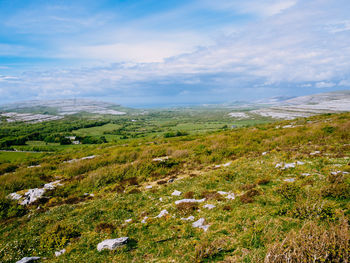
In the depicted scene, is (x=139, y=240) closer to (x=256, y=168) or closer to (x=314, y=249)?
(x=314, y=249)

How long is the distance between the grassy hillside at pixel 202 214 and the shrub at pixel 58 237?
0.05 meters

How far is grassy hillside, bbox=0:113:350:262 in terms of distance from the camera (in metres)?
5.96

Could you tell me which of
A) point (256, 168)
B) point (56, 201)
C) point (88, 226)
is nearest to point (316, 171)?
point (256, 168)

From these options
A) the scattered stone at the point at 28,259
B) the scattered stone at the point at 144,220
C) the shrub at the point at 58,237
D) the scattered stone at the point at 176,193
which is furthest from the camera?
the scattered stone at the point at 176,193

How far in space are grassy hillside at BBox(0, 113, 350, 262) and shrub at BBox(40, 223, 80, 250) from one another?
5cm

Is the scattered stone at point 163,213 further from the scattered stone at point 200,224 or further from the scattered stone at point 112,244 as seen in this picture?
the scattered stone at point 112,244

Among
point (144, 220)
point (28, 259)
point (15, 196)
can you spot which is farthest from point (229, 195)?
point (15, 196)

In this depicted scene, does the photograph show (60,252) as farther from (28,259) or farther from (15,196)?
(15,196)

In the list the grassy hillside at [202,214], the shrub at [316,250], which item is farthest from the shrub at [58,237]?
the shrub at [316,250]

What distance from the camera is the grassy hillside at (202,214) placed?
19.6 ft

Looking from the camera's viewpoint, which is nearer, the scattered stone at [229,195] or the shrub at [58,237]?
the shrub at [58,237]

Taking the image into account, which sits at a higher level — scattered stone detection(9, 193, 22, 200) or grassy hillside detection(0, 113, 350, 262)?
grassy hillside detection(0, 113, 350, 262)

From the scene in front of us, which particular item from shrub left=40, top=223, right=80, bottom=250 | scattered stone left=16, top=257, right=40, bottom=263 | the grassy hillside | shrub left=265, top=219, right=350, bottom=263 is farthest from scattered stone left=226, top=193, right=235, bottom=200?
scattered stone left=16, top=257, right=40, bottom=263

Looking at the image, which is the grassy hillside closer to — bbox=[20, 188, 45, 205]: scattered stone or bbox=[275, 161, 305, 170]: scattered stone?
bbox=[275, 161, 305, 170]: scattered stone
